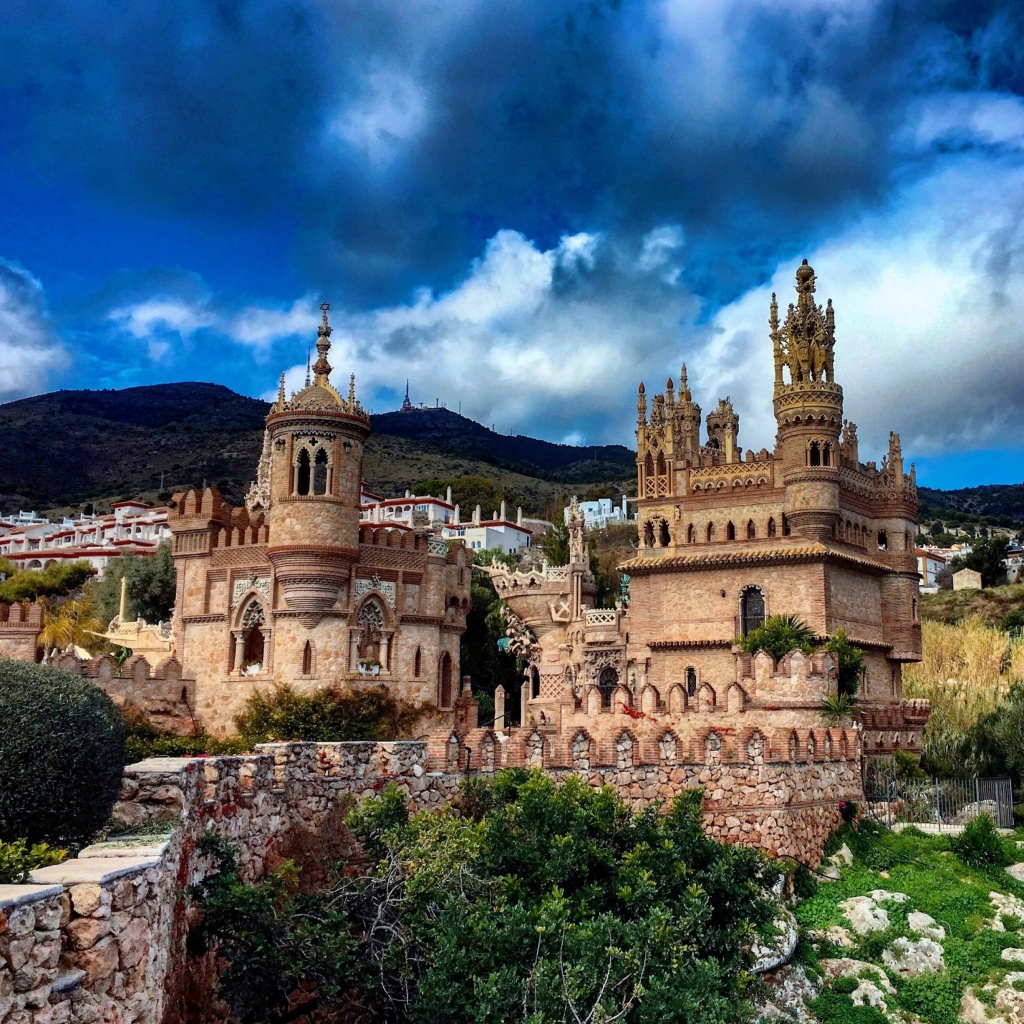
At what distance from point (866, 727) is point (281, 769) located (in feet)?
55.2

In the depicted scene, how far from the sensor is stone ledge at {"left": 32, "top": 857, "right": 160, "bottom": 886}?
7414 millimetres

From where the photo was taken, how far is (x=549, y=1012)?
1071 cm

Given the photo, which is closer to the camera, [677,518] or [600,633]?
[677,518]

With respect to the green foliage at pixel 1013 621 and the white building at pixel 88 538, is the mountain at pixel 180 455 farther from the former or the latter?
the green foliage at pixel 1013 621

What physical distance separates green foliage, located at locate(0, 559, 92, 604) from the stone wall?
151ft

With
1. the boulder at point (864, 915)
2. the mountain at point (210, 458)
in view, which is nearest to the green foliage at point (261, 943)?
the boulder at point (864, 915)

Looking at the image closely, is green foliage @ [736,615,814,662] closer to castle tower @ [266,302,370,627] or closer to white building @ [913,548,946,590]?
castle tower @ [266,302,370,627]

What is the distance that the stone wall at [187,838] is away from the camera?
6.97m

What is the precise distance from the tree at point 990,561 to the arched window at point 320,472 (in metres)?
61.5

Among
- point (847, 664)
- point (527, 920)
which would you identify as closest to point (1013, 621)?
point (847, 664)

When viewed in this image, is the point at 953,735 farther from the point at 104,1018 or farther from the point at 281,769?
the point at 104,1018

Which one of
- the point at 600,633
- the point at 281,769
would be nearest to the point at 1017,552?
the point at 600,633

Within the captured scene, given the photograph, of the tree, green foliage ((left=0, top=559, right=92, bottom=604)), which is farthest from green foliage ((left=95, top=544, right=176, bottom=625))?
the tree

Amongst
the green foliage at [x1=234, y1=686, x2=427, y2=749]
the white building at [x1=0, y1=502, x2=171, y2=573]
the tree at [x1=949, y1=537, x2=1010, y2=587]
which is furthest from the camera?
the tree at [x1=949, y1=537, x2=1010, y2=587]
